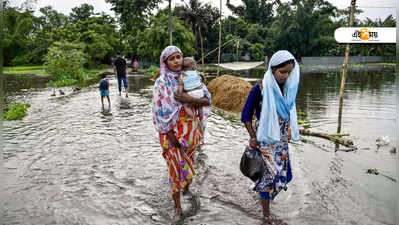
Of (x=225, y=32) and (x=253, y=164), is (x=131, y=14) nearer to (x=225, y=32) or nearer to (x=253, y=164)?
(x=225, y=32)

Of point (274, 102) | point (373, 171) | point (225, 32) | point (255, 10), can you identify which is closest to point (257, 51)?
point (225, 32)

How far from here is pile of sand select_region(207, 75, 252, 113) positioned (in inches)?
375

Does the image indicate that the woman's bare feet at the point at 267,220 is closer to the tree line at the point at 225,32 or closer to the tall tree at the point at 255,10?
the tree line at the point at 225,32

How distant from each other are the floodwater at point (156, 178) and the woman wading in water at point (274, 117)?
51cm

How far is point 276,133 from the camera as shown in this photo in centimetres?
272

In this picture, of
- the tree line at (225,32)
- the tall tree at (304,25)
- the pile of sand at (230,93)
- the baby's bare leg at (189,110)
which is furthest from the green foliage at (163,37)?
the baby's bare leg at (189,110)

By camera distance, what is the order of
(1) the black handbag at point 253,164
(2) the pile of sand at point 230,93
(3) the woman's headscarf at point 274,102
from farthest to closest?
(2) the pile of sand at point 230,93 → (1) the black handbag at point 253,164 → (3) the woman's headscarf at point 274,102

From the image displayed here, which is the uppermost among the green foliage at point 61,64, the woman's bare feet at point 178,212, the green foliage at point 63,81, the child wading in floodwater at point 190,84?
the green foliage at point 61,64

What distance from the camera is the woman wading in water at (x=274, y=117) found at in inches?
107

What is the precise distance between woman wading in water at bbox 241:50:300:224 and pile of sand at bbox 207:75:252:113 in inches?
252

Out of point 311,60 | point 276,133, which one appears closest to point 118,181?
point 276,133

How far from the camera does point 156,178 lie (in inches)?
166

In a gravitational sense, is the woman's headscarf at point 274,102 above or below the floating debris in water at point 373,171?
above

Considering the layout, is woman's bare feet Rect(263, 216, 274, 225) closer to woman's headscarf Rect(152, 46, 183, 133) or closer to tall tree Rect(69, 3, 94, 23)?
woman's headscarf Rect(152, 46, 183, 133)
